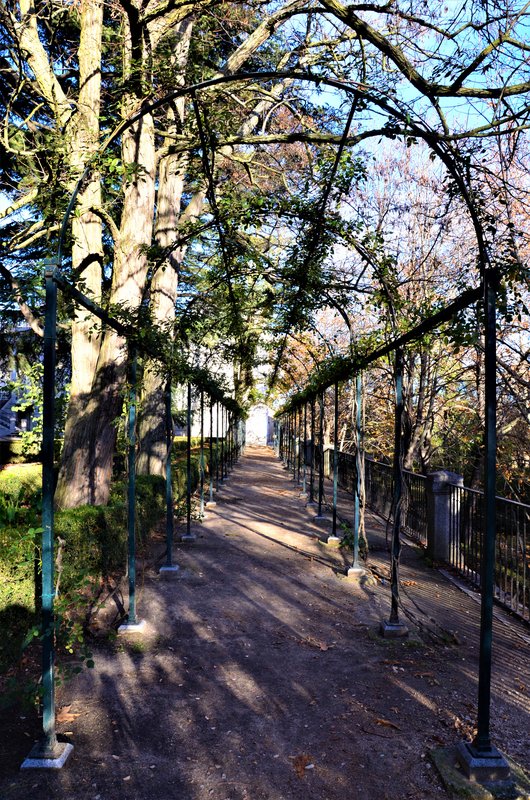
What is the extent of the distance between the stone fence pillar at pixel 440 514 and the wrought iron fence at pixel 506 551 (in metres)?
0.42

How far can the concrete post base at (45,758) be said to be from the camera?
10.2ft

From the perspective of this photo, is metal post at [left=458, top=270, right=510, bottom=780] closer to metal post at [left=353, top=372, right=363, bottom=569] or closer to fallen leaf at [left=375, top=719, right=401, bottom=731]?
fallen leaf at [left=375, top=719, right=401, bottom=731]

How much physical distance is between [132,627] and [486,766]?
3.20m

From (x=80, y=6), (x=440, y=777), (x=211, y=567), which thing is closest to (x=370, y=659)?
(x=440, y=777)

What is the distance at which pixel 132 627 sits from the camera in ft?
17.4

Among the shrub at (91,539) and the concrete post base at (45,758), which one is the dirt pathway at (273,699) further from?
the shrub at (91,539)

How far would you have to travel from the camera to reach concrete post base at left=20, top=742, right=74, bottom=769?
10.2 ft

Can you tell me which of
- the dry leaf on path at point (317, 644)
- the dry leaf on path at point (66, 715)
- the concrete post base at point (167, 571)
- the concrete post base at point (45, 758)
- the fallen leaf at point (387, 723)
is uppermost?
the concrete post base at point (45, 758)

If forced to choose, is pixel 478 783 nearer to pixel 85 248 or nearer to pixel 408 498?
pixel 408 498

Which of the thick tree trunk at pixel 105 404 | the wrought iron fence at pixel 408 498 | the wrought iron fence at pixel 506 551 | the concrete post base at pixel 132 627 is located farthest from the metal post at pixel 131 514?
the wrought iron fence at pixel 408 498

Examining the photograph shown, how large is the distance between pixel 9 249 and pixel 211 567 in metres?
5.03

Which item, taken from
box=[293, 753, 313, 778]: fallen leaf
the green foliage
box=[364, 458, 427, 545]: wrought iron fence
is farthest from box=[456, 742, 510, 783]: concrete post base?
the green foliage

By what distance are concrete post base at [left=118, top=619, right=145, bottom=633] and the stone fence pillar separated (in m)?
4.65

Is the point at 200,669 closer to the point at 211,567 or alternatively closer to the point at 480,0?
the point at 211,567
